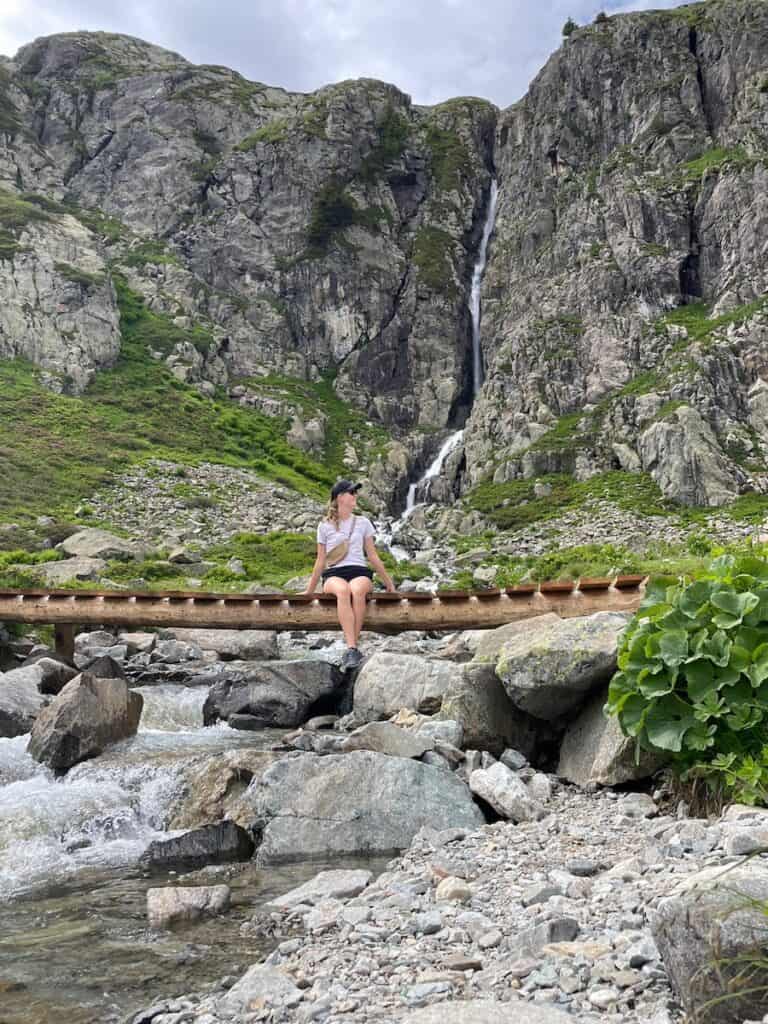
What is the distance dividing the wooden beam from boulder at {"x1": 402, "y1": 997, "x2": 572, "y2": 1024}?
8.69m

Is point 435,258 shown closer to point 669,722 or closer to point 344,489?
point 344,489

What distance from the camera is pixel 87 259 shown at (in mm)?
109875

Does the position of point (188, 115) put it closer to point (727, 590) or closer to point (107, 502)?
point (107, 502)

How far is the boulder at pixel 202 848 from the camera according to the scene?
27.0 feet

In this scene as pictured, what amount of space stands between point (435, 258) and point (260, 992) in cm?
12644

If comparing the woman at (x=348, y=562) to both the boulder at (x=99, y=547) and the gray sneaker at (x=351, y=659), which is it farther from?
the boulder at (x=99, y=547)

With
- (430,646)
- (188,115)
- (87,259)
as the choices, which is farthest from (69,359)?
(430,646)

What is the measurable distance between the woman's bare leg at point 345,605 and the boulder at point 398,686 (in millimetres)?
659

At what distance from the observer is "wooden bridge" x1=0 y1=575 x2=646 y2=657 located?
12.6 metres

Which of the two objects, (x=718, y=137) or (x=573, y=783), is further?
(x=718, y=137)

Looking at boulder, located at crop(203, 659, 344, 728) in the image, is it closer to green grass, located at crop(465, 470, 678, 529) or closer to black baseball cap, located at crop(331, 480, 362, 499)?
black baseball cap, located at crop(331, 480, 362, 499)

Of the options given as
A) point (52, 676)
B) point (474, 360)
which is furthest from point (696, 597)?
point (474, 360)

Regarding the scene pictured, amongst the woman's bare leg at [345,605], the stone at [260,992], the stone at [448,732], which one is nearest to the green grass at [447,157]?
the woman's bare leg at [345,605]

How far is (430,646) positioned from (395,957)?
16.8 metres
